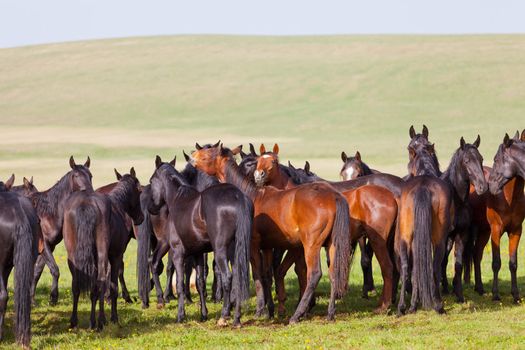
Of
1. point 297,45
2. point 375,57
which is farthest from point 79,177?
point 297,45

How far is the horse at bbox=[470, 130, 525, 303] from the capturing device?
501 inches

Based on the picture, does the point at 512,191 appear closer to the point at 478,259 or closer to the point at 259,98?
the point at 478,259

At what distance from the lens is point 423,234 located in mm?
11812

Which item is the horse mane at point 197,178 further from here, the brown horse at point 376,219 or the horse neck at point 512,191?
the horse neck at point 512,191

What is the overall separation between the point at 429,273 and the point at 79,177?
200 inches

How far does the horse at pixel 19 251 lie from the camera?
976cm

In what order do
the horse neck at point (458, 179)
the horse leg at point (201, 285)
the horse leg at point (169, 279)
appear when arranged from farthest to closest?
the horse leg at point (169, 279), the horse neck at point (458, 179), the horse leg at point (201, 285)

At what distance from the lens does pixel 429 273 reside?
11.7 metres

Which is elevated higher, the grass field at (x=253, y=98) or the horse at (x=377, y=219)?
the grass field at (x=253, y=98)

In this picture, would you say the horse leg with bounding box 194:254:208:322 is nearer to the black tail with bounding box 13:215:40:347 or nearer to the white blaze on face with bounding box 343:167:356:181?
the black tail with bounding box 13:215:40:347

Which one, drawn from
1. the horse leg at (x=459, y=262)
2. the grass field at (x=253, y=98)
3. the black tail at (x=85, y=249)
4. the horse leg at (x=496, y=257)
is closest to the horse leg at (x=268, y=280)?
the black tail at (x=85, y=249)

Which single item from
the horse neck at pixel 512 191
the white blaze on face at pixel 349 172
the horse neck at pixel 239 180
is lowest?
the horse neck at pixel 512 191

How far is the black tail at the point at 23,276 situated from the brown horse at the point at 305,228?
328 centimetres

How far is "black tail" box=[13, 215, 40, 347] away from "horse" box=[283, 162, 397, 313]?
4577 mm
